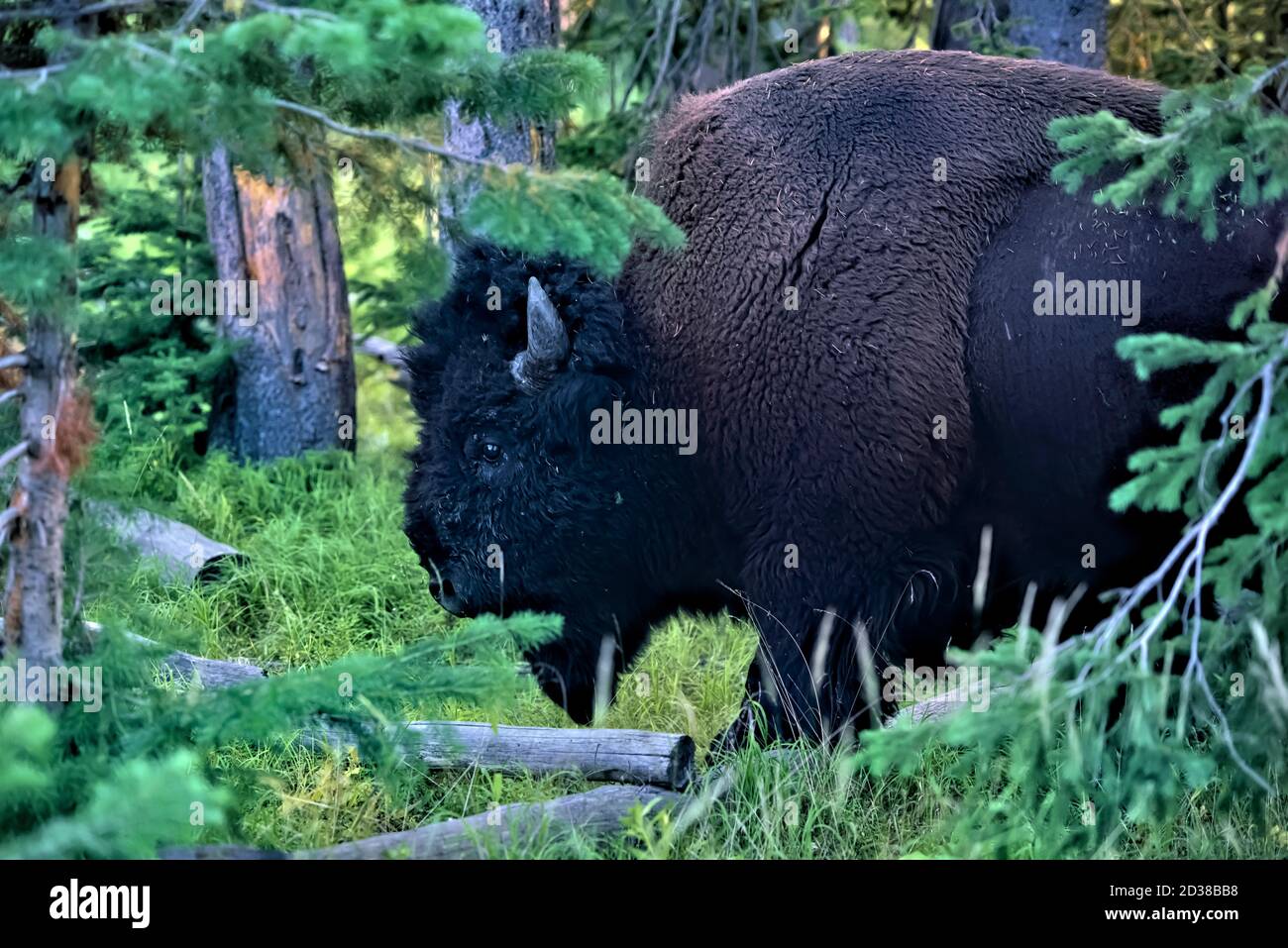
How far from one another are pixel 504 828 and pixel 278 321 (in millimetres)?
4635

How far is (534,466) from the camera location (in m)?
5.08

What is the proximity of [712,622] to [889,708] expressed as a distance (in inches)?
61.3

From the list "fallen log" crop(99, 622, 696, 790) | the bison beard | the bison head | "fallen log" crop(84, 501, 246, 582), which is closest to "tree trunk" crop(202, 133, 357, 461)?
"fallen log" crop(84, 501, 246, 582)

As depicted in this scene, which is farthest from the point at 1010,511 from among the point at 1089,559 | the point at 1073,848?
the point at 1073,848

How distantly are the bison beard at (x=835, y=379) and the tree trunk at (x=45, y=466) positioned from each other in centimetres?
169

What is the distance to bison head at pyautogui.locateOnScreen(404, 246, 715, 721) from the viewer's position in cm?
496

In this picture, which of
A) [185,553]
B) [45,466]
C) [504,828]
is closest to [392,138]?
[45,466]

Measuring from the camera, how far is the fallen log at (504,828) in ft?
12.2

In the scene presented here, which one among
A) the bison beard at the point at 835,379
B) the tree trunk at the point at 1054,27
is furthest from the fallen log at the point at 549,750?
the tree trunk at the point at 1054,27

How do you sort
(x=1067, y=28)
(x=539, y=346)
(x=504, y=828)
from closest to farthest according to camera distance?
1. (x=504, y=828)
2. (x=539, y=346)
3. (x=1067, y=28)

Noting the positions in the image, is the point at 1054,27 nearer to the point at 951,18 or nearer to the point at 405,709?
the point at 951,18

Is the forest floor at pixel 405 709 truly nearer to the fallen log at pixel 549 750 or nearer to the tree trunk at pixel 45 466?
the fallen log at pixel 549 750

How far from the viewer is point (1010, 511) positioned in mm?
4809

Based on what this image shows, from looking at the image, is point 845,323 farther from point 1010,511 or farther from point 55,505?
point 55,505
